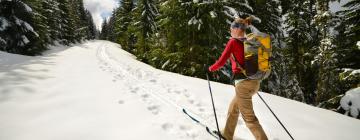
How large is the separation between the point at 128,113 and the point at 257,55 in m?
3.19

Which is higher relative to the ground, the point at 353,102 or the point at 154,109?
the point at 154,109

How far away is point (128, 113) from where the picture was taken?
5852 millimetres

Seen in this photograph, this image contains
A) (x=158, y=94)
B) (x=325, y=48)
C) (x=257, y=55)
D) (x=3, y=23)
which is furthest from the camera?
(x=3, y=23)

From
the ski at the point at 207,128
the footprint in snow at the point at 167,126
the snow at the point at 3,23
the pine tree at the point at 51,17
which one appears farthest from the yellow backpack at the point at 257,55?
the pine tree at the point at 51,17

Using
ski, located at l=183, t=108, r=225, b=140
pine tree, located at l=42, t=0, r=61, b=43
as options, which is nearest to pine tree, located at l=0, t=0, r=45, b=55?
pine tree, located at l=42, t=0, r=61, b=43

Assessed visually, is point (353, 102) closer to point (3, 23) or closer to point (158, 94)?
point (158, 94)

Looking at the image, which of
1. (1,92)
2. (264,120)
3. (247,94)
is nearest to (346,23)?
(264,120)

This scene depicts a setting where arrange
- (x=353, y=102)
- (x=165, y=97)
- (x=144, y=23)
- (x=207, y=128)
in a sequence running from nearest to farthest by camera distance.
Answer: (x=207, y=128) < (x=165, y=97) < (x=353, y=102) < (x=144, y=23)

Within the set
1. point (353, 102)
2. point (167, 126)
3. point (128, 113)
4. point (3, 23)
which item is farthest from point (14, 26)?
point (353, 102)

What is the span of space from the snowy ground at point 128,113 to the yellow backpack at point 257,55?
4.79 ft

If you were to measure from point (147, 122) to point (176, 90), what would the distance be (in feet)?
8.92

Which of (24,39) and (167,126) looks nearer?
(167,126)

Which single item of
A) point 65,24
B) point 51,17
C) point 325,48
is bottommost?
point 325,48

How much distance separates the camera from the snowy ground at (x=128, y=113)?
480 cm
